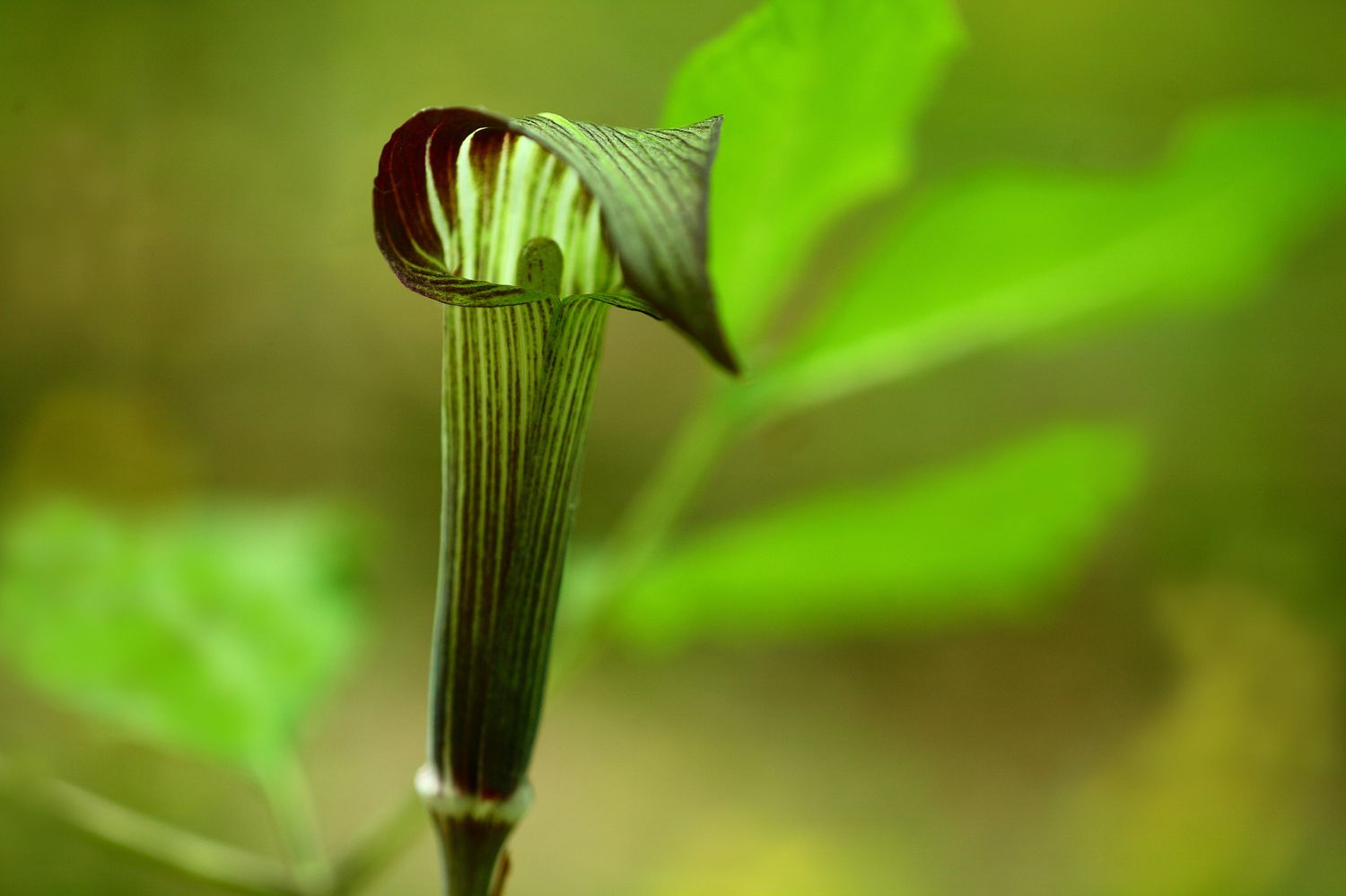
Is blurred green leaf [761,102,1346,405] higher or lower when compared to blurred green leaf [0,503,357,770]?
higher

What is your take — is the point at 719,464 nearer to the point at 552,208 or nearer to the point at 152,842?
the point at 152,842

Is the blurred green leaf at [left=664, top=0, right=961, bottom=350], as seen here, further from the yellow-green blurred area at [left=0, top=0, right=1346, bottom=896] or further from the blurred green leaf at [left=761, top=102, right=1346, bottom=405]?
the yellow-green blurred area at [left=0, top=0, right=1346, bottom=896]

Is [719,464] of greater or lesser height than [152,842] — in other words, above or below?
above

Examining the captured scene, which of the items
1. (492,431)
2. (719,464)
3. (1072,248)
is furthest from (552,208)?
(719,464)

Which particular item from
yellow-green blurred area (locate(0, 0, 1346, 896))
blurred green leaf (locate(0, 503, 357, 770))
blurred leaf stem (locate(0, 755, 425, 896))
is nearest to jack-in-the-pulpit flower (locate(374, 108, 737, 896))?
blurred leaf stem (locate(0, 755, 425, 896))

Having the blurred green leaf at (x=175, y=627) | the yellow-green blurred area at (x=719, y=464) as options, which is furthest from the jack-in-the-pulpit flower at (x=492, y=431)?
the yellow-green blurred area at (x=719, y=464)

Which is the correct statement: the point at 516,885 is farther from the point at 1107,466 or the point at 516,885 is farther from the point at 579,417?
the point at 579,417

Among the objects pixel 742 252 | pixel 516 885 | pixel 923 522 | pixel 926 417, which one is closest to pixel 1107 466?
pixel 923 522
